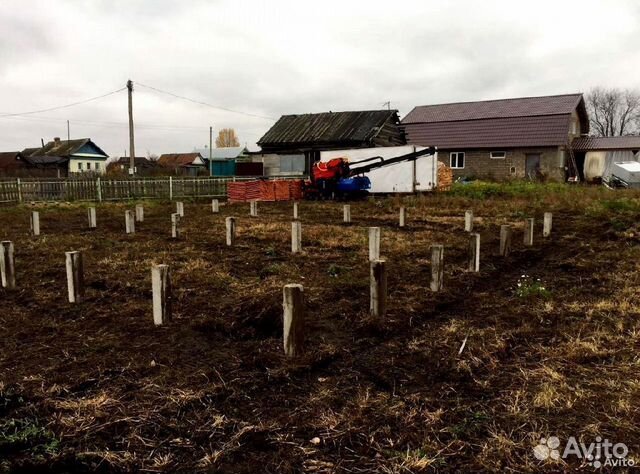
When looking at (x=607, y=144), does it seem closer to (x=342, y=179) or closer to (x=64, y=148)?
(x=342, y=179)

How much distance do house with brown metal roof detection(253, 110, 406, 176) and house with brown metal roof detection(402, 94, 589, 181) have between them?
A: 3.92 metres

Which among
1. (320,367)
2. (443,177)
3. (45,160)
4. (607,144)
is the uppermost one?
(45,160)

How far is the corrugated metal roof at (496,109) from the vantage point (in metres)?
33.9

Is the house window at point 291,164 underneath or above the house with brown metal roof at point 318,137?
underneath

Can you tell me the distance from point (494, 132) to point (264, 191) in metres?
19.7

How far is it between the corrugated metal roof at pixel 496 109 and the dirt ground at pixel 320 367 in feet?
95.8

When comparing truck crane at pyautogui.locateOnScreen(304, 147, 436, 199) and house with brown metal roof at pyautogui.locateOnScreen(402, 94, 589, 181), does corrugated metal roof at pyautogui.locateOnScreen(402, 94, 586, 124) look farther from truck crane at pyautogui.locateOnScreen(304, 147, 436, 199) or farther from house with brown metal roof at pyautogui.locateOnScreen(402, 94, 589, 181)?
truck crane at pyautogui.locateOnScreen(304, 147, 436, 199)

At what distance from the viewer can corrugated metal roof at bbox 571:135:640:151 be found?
33938 mm

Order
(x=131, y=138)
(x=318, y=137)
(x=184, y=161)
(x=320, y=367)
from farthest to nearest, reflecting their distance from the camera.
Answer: (x=184, y=161)
(x=318, y=137)
(x=131, y=138)
(x=320, y=367)

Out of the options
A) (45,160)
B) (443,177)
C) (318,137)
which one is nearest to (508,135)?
(443,177)

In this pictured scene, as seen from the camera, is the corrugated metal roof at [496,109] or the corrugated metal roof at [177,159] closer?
the corrugated metal roof at [496,109]

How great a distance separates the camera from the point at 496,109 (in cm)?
3641

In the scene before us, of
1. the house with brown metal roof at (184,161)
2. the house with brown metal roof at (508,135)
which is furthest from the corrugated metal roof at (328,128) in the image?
the house with brown metal roof at (184,161)

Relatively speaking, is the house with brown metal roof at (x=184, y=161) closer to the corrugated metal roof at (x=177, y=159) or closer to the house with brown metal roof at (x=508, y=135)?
the corrugated metal roof at (x=177, y=159)
